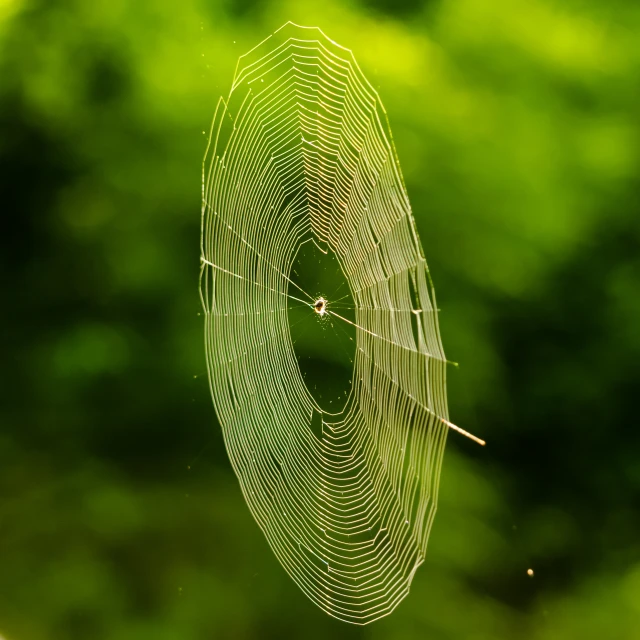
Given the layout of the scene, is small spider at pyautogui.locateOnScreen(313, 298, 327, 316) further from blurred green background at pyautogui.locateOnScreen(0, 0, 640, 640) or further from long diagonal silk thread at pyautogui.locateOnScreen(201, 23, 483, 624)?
blurred green background at pyautogui.locateOnScreen(0, 0, 640, 640)

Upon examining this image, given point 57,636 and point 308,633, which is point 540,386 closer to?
point 308,633

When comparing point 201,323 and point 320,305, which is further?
point 201,323

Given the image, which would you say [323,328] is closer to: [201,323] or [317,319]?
[317,319]

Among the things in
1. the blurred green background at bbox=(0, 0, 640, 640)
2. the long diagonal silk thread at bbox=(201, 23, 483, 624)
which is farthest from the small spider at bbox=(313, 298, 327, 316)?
the blurred green background at bbox=(0, 0, 640, 640)

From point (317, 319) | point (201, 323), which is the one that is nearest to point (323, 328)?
point (317, 319)

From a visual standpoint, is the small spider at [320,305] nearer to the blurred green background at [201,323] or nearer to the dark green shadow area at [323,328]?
the dark green shadow area at [323,328]
